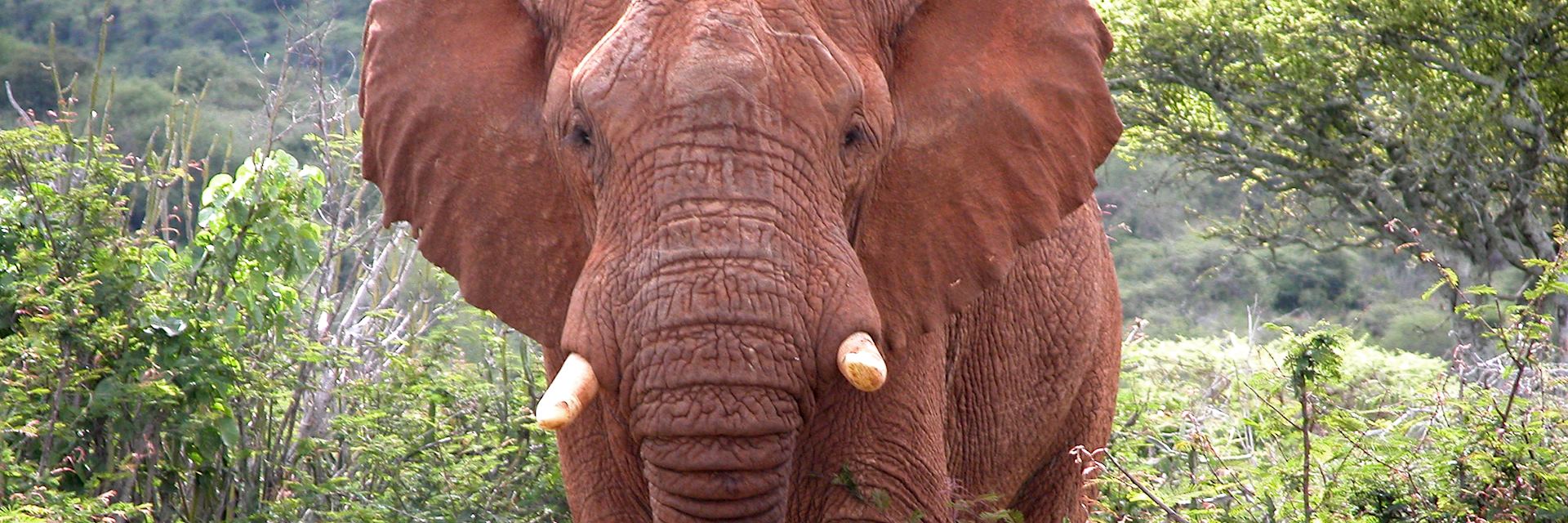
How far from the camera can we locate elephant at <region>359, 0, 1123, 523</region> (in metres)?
3.14

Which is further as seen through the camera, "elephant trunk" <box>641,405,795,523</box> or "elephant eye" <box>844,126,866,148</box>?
"elephant eye" <box>844,126,866,148</box>

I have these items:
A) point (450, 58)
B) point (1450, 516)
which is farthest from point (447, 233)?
point (1450, 516)

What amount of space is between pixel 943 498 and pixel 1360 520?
0.86 m

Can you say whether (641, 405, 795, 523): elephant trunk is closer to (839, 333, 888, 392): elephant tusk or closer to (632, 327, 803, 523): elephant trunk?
(632, 327, 803, 523): elephant trunk

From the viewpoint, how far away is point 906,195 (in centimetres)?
362

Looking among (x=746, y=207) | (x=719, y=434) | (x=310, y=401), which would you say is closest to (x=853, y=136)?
(x=746, y=207)

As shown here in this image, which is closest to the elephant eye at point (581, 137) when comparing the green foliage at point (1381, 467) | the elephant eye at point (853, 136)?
the elephant eye at point (853, 136)

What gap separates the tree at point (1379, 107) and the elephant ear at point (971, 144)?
23.7ft

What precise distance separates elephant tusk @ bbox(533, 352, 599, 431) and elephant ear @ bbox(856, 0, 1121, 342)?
2.11ft

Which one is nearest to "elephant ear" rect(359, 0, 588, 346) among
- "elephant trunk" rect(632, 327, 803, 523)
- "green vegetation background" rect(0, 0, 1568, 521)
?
"elephant trunk" rect(632, 327, 803, 523)

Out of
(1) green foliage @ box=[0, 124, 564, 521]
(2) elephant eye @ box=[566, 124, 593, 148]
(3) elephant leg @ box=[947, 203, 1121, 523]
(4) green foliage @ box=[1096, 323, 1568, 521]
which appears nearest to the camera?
(2) elephant eye @ box=[566, 124, 593, 148]

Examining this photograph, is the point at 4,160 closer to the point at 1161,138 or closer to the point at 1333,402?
the point at 1333,402

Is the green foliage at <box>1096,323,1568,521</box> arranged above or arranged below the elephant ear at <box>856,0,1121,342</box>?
below

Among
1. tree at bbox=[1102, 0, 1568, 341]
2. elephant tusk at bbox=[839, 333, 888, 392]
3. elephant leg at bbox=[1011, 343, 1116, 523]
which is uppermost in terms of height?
elephant tusk at bbox=[839, 333, 888, 392]
